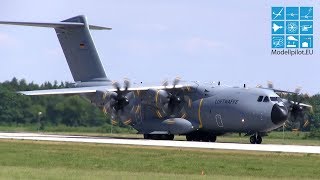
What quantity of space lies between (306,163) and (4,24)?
29.6m

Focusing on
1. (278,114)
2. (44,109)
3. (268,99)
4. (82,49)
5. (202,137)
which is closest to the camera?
(278,114)

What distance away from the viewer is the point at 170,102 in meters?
52.2

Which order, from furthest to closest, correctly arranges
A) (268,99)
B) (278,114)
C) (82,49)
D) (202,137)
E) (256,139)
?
(82,49), (202,137), (256,139), (268,99), (278,114)

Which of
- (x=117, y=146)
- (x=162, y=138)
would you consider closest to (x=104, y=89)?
(x=162, y=138)

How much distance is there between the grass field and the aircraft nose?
1146 cm

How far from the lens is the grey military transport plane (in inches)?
1925

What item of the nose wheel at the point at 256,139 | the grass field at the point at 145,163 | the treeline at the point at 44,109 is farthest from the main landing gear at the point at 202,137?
the grass field at the point at 145,163

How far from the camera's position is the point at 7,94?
6756 cm

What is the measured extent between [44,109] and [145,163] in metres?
32.9

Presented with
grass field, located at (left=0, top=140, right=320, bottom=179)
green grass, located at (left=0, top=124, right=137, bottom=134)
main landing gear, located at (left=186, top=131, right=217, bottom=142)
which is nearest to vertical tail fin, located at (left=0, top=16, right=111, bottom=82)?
green grass, located at (left=0, top=124, right=137, bottom=134)

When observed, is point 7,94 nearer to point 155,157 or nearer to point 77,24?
point 77,24

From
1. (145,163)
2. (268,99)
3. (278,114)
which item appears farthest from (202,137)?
(145,163)

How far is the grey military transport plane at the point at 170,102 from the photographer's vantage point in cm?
4891

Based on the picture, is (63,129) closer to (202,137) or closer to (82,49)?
(82,49)
